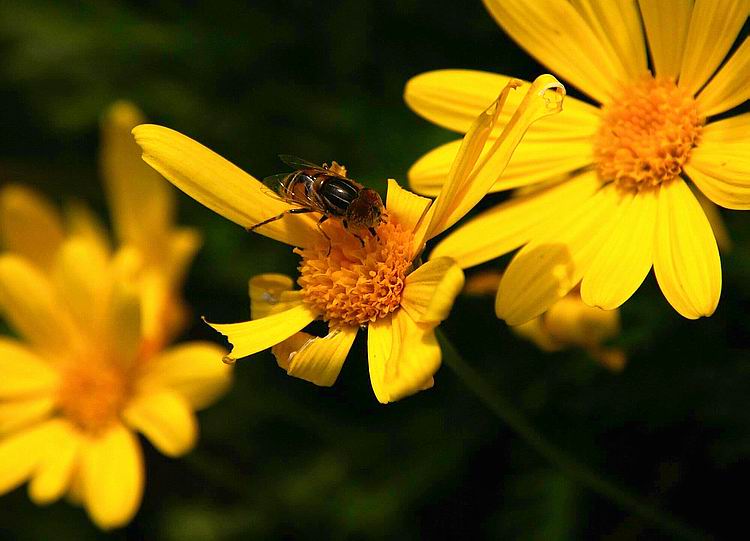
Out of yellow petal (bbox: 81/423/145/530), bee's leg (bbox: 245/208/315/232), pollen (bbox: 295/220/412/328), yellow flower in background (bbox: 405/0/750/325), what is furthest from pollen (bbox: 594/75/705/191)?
yellow petal (bbox: 81/423/145/530)

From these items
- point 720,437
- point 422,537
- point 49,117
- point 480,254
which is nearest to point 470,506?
point 422,537

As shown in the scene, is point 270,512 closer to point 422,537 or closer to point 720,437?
point 422,537

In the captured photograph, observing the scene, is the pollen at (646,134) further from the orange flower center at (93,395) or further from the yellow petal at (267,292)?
the orange flower center at (93,395)

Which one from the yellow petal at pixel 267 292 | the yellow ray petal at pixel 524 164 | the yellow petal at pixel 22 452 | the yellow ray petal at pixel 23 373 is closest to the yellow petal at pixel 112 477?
the yellow petal at pixel 22 452

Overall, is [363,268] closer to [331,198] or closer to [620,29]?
[331,198]

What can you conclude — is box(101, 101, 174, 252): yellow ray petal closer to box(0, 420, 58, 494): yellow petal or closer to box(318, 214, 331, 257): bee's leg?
box(0, 420, 58, 494): yellow petal

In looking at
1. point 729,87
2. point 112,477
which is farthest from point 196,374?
point 729,87
